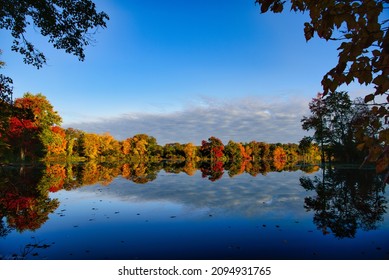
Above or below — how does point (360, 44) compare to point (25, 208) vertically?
above

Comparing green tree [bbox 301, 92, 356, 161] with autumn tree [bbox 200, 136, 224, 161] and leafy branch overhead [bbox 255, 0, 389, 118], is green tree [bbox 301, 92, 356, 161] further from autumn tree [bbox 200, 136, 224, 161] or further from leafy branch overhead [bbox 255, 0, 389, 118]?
autumn tree [bbox 200, 136, 224, 161]

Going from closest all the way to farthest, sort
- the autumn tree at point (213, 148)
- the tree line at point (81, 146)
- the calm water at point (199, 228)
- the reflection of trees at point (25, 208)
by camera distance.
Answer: the calm water at point (199, 228)
the reflection of trees at point (25, 208)
the tree line at point (81, 146)
the autumn tree at point (213, 148)

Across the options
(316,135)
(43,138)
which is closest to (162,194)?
(316,135)

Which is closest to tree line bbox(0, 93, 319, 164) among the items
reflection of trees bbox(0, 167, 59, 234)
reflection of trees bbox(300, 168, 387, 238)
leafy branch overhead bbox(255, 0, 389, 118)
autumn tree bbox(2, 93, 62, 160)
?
autumn tree bbox(2, 93, 62, 160)

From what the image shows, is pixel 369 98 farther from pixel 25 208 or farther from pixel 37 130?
pixel 37 130

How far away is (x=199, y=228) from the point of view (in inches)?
→ 416

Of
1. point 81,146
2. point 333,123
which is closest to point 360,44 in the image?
point 333,123

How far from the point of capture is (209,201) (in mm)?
16516

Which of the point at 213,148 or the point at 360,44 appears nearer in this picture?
the point at 360,44

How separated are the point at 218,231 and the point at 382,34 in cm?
896

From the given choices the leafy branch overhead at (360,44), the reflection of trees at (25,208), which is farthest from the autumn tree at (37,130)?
the leafy branch overhead at (360,44)

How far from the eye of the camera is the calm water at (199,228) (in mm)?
7926

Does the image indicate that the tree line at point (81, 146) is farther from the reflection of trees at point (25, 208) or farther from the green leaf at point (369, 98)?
the green leaf at point (369, 98)

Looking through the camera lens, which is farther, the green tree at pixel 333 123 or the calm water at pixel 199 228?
the green tree at pixel 333 123
